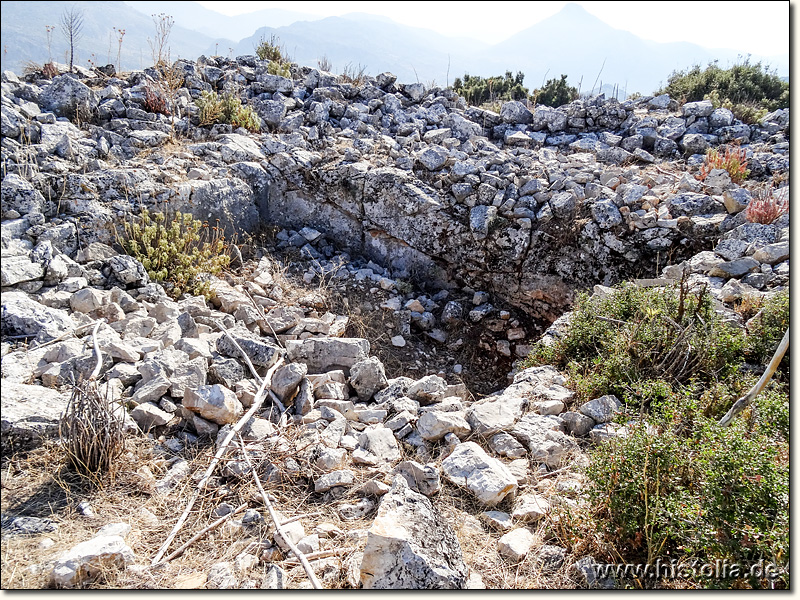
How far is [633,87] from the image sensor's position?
29.2 ft

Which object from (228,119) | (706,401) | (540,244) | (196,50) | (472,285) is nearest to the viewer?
(706,401)

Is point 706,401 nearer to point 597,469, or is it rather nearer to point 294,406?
point 597,469

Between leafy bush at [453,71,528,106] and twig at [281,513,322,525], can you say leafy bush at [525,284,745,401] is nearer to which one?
twig at [281,513,322,525]

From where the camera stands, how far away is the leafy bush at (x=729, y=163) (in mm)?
6242

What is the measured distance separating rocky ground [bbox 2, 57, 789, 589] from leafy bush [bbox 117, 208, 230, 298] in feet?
0.56

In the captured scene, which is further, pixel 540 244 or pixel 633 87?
pixel 633 87

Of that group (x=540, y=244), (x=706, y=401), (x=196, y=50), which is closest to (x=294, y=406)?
(x=706, y=401)

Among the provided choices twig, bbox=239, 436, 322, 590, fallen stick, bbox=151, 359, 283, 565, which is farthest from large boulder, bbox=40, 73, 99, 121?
twig, bbox=239, 436, 322, 590

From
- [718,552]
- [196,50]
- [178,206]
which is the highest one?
[196,50]

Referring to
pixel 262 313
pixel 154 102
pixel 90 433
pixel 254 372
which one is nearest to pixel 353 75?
pixel 154 102

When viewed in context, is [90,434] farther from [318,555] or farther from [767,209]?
→ [767,209]

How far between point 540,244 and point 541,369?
2.17 m

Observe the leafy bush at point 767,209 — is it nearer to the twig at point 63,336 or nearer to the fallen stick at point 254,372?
the fallen stick at point 254,372

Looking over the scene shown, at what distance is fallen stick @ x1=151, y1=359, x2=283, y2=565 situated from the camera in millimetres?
2496
